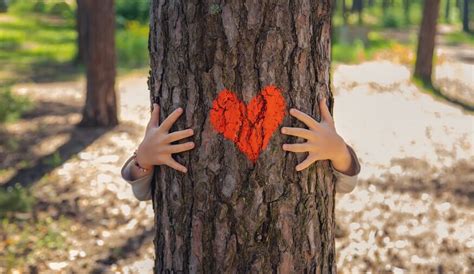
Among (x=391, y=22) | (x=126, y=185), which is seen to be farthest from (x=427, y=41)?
(x=391, y=22)

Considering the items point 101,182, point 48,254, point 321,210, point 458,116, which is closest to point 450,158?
point 458,116

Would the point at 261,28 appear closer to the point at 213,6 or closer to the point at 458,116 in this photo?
the point at 213,6

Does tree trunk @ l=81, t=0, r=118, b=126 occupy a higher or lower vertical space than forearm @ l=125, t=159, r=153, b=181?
lower

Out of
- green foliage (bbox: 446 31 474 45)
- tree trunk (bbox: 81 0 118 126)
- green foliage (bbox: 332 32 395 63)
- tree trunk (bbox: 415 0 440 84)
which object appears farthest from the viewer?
green foliage (bbox: 446 31 474 45)

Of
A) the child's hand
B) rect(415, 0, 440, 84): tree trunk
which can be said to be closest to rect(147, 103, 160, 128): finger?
the child's hand

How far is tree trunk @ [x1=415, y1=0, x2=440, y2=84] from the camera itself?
13.4 metres

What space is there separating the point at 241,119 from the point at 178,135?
0.22 m

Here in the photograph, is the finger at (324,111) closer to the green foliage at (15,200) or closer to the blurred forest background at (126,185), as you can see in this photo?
the blurred forest background at (126,185)

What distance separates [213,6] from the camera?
2.11m

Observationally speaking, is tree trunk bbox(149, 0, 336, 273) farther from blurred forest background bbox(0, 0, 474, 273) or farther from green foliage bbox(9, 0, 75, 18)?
green foliage bbox(9, 0, 75, 18)

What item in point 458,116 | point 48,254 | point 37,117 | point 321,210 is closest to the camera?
point 321,210

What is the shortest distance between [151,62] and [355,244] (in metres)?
3.28

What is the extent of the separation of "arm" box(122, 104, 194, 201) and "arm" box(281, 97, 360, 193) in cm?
36

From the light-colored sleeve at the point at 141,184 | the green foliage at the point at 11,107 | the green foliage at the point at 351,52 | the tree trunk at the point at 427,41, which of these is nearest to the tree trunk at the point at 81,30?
the green foliage at the point at 11,107
